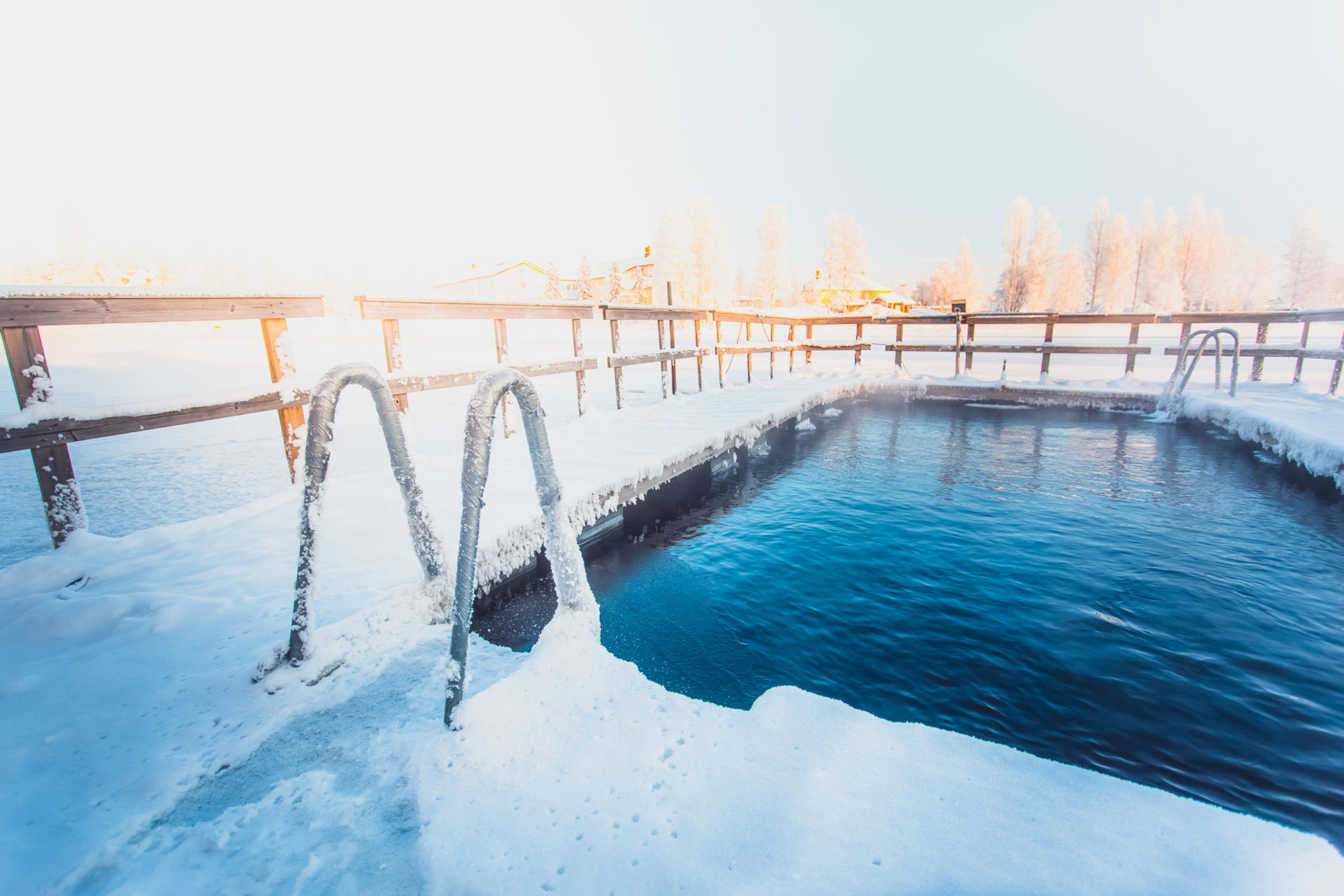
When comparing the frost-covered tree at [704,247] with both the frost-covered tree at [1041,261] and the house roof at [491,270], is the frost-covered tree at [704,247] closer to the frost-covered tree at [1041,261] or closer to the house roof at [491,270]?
the house roof at [491,270]

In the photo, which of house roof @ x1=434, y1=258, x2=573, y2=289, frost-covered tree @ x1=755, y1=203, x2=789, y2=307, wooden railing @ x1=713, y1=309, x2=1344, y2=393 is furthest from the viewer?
house roof @ x1=434, y1=258, x2=573, y2=289

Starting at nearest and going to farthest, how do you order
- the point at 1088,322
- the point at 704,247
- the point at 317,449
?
the point at 317,449 < the point at 1088,322 < the point at 704,247

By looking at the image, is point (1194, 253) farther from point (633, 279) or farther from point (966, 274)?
point (633, 279)

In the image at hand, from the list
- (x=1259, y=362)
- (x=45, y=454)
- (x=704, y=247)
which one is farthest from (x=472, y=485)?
A: (x=704, y=247)

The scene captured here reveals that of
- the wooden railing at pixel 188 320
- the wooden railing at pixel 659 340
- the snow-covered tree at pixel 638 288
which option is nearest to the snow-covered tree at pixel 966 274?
the snow-covered tree at pixel 638 288

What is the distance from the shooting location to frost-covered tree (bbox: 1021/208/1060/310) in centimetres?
4656

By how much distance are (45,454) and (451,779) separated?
303cm

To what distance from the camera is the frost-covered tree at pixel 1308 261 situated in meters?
37.5

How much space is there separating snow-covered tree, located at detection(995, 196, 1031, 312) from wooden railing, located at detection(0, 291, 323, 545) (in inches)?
2223

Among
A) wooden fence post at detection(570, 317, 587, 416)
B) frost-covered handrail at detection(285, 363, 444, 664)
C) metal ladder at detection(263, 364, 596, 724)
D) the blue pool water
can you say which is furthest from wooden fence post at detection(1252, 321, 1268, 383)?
frost-covered handrail at detection(285, 363, 444, 664)

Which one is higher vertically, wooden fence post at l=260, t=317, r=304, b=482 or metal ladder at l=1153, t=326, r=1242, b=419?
wooden fence post at l=260, t=317, r=304, b=482

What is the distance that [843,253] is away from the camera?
55906 mm

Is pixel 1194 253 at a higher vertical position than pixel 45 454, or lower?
higher

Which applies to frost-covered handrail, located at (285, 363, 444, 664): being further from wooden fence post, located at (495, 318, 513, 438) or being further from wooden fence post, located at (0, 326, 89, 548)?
wooden fence post, located at (495, 318, 513, 438)
